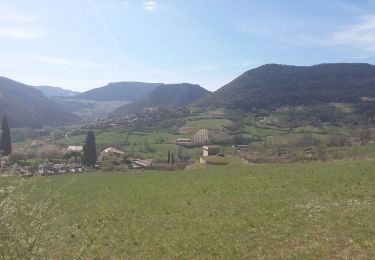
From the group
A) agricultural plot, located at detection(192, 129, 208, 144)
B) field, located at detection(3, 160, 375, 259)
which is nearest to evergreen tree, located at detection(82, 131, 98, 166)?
agricultural plot, located at detection(192, 129, 208, 144)

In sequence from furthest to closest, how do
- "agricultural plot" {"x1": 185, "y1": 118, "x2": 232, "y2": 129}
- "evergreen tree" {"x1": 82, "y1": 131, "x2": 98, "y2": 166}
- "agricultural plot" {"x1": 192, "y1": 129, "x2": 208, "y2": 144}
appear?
"agricultural plot" {"x1": 185, "y1": 118, "x2": 232, "y2": 129}
"agricultural plot" {"x1": 192, "y1": 129, "x2": 208, "y2": 144}
"evergreen tree" {"x1": 82, "y1": 131, "x2": 98, "y2": 166}

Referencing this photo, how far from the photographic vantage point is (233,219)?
73.9ft

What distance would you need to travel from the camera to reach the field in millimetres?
16219

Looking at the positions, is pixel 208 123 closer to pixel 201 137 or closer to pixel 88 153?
pixel 201 137

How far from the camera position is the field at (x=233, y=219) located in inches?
639

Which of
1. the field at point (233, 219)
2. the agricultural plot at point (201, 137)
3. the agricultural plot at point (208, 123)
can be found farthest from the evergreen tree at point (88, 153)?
the agricultural plot at point (208, 123)

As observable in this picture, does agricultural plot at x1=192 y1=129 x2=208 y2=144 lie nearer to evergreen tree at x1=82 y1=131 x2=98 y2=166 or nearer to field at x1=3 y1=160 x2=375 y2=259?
evergreen tree at x1=82 y1=131 x2=98 y2=166

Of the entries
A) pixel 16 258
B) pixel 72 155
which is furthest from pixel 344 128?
pixel 16 258

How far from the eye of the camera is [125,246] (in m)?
19.7

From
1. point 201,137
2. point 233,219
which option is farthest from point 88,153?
point 233,219

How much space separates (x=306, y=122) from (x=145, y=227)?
509 feet

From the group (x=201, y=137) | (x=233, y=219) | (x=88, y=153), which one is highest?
(x=233, y=219)

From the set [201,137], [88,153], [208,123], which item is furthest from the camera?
[208,123]

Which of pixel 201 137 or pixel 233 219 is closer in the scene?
pixel 233 219
